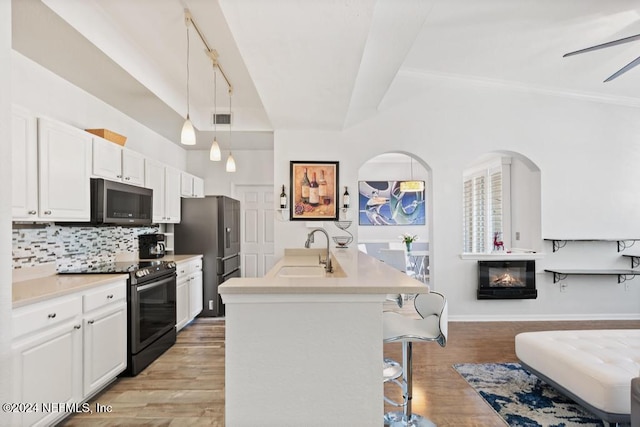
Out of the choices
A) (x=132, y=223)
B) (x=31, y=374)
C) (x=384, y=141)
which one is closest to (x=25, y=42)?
(x=132, y=223)

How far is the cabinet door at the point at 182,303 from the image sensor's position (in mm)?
4168

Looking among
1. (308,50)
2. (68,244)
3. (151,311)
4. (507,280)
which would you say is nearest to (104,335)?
(151,311)

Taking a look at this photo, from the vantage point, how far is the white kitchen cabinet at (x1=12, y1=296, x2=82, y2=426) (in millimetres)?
1927

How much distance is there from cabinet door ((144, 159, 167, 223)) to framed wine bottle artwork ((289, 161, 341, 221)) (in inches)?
61.0

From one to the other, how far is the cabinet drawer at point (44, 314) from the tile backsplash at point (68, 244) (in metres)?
0.65

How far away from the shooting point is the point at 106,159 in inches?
125

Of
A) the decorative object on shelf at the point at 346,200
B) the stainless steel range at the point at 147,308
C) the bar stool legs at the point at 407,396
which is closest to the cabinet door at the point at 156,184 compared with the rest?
the stainless steel range at the point at 147,308

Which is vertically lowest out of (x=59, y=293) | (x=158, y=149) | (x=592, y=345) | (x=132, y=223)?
(x=592, y=345)

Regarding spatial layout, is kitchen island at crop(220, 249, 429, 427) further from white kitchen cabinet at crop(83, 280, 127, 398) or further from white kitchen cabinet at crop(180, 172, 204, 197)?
white kitchen cabinet at crop(180, 172, 204, 197)

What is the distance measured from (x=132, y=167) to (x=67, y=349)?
6.23 feet

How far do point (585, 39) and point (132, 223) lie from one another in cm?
475

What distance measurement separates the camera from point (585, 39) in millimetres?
3609

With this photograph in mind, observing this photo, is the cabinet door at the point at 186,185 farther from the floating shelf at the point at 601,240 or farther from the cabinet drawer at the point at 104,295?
the floating shelf at the point at 601,240

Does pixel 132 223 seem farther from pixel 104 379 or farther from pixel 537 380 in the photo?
pixel 537 380
